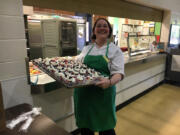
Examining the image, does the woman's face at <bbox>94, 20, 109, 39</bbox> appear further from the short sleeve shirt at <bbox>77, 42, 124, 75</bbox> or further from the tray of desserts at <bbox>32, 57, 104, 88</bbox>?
the tray of desserts at <bbox>32, 57, 104, 88</bbox>

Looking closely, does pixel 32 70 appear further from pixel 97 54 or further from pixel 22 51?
pixel 97 54

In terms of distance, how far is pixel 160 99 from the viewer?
326cm

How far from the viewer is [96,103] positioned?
147 cm

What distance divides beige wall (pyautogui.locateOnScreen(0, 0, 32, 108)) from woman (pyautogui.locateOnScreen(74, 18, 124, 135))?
1.74 ft

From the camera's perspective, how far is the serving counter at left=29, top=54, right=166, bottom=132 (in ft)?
5.65

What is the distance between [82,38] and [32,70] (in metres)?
2.43

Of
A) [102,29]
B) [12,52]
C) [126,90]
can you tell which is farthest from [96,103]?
[126,90]

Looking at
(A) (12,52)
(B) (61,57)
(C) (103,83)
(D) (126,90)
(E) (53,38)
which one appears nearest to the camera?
(C) (103,83)

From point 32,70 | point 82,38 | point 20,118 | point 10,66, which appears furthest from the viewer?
point 82,38

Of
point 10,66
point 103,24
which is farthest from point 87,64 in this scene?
point 10,66

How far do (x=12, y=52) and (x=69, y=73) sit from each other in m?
0.49

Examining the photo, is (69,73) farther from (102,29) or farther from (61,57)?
(61,57)

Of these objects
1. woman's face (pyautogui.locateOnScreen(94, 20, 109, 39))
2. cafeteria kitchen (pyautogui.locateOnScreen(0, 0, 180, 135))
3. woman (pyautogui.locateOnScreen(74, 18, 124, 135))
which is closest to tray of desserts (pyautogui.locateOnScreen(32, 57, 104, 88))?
cafeteria kitchen (pyautogui.locateOnScreen(0, 0, 180, 135))

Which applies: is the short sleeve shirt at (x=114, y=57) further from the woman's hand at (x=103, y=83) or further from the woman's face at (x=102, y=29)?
the woman's hand at (x=103, y=83)
